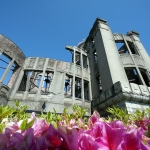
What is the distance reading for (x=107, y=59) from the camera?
320 inches

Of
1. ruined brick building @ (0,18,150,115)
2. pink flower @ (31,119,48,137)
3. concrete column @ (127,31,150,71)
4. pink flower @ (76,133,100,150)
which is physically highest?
concrete column @ (127,31,150,71)

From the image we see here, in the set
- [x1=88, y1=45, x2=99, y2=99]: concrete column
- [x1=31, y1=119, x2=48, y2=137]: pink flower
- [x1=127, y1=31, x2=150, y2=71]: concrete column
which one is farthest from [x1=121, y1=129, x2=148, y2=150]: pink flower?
[x1=127, y1=31, x2=150, y2=71]: concrete column

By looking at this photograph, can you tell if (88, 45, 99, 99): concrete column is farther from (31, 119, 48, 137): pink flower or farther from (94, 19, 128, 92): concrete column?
(31, 119, 48, 137): pink flower

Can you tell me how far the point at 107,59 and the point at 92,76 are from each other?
2.59 meters

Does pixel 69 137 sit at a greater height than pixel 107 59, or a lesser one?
lesser

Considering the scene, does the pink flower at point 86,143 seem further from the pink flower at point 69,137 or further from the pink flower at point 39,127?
the pink flower at point 39,127

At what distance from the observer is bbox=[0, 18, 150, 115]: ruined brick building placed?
625 centimetres

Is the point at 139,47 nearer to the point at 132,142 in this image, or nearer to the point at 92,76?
the point at 92,76

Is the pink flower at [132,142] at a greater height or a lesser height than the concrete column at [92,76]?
lesser

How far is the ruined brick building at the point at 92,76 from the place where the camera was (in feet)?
20.5

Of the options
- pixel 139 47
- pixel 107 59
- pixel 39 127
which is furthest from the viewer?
pixel 139 47

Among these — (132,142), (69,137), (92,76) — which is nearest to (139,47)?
(92,76)

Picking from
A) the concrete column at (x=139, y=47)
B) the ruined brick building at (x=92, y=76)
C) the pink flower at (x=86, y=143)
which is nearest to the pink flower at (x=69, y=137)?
the pink flower at (x=86, y=143)

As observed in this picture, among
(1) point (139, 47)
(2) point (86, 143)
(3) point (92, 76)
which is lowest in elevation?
(2) point (86, 143)
